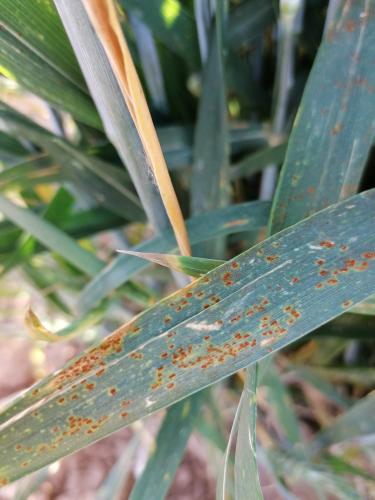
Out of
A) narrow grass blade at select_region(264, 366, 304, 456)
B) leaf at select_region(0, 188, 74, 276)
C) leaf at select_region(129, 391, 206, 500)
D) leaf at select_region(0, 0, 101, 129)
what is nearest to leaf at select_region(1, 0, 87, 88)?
leaf at select_region(0, 0, 101, 129)

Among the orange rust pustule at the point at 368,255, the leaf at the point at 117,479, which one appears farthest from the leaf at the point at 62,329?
the leaf at the point at 117,479

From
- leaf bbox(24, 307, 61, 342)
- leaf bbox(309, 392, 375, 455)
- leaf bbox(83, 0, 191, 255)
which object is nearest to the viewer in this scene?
leaf bbox(83, 0, 191, 255)

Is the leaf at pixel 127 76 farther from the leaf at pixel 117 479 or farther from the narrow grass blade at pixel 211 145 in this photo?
the leaf at pixel 117 479

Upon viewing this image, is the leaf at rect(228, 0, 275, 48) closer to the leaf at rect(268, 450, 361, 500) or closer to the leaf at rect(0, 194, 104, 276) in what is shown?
the leaf at rect(0, 194, 104, 276)

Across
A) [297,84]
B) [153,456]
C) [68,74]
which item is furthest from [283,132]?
[153,456]

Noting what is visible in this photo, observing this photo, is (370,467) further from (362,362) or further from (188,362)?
(188,362)

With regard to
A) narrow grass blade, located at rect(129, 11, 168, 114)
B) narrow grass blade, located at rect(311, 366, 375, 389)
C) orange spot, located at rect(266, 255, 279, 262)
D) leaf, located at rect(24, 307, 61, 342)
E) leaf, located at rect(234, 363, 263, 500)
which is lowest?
leaf, located at rect(234, 363, 263, 500)

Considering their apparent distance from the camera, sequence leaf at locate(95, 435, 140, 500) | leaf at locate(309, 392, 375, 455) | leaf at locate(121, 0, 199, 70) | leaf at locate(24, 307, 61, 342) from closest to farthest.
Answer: leaf at locate(24, 307, 61, 342), leaf at locate(121, 0, 199, 70), leaf at locate(309, 392, 375, 455), leaf at locate(95, 435, 140, 500)
